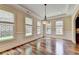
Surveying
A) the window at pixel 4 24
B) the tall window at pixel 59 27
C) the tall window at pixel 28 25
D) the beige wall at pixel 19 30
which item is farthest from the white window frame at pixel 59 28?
the window at pixel 4 24

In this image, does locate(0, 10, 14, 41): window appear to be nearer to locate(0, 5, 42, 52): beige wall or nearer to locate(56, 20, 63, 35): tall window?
locate(0, 5, 42, 52): beige wall

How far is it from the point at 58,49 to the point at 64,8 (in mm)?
1866

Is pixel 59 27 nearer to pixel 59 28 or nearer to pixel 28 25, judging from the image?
pixel 59 28

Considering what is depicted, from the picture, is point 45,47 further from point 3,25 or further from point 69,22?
point 3,25

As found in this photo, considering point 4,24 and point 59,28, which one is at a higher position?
point 4,24

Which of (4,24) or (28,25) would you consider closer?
(4,24)

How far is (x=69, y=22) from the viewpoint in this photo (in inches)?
185

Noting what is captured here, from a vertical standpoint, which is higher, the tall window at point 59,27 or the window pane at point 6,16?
the window pane at point 6,16

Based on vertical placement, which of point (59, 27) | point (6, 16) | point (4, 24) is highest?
point (6, 16)

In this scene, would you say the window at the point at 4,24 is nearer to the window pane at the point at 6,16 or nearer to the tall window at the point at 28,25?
the window pane at the point at 6,16

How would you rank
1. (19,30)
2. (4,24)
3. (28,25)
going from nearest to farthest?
(4,24)
(19,30)
(28,25)

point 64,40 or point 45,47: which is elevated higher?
point 64,40

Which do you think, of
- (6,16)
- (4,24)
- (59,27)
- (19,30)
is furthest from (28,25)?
(59,27)
